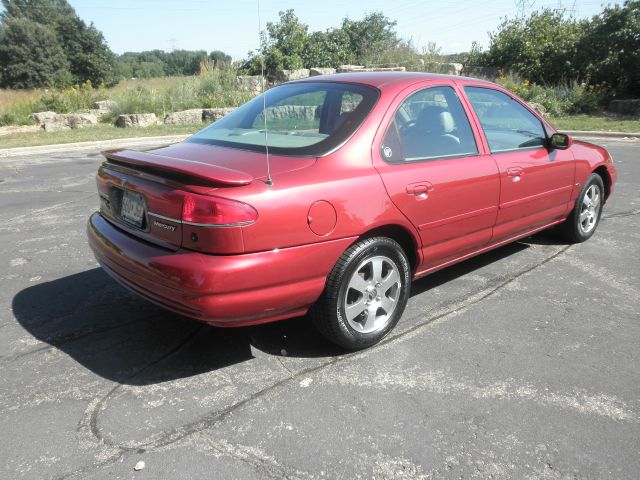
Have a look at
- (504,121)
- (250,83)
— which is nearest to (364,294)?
(504,121)

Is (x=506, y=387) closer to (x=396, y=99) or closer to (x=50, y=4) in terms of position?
(x=396, y=99)

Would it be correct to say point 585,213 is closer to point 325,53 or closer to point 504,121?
point 504,121

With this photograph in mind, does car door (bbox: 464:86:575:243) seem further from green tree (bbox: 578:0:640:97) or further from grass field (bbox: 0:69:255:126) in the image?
green tree (bbox: 578:0:640:97)

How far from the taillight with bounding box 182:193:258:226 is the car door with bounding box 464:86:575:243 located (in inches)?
85.2

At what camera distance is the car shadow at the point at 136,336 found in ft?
9.86

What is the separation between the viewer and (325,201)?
279cm

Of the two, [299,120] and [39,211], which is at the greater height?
[299,120]

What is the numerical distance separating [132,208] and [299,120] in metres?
1.26

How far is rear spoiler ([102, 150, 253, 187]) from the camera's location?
2576mm

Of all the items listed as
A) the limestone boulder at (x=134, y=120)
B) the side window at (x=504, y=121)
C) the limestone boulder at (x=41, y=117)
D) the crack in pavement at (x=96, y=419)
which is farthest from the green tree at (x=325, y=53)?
the crack in pavement at (x=96, y=419)

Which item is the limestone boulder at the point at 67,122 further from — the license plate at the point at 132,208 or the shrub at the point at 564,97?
the license plate at the point at 132,208

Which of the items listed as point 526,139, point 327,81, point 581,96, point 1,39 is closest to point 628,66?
point 581,96

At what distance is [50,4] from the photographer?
255ft

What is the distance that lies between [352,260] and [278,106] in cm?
144
